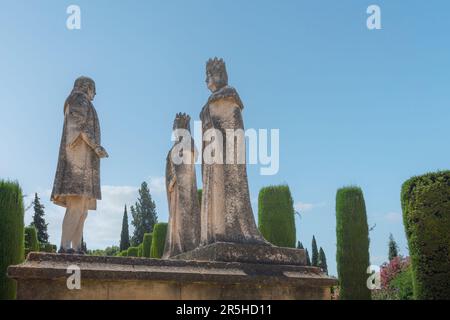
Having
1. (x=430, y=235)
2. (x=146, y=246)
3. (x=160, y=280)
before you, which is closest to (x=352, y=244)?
(x=430, y=235)

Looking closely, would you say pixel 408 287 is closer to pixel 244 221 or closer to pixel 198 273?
pixel 244 221

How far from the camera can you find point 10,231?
447 inches

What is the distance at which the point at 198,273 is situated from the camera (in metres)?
6.69

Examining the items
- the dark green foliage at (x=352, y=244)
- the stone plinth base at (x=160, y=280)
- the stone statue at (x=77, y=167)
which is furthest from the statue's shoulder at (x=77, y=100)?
the dark green foliage at (x=352, y=244)

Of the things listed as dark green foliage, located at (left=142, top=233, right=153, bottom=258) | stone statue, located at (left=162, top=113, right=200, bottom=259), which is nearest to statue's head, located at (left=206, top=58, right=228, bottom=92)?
stone statue, located at (left=162, top=113, right=200, bottom=259)

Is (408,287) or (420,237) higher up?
(420,237)

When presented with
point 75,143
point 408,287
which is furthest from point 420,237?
point 75,143

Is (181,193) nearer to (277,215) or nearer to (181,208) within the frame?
(181,208)

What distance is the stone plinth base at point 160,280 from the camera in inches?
232

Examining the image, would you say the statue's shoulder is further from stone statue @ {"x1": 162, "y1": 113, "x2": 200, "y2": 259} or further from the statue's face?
stone statue @ {"x1": 162, "y1": 113, "x2": 200, "y2": 259}

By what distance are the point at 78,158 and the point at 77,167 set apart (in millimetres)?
163

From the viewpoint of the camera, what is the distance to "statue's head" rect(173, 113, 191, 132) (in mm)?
10766
